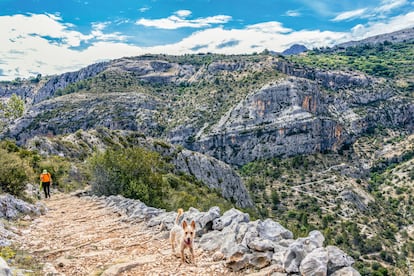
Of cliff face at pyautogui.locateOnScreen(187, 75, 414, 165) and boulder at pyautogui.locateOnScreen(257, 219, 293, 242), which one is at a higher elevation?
boulder at pyautogui.locateOnScreen(257, 219, 293, 242)

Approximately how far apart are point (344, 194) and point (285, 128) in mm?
48463

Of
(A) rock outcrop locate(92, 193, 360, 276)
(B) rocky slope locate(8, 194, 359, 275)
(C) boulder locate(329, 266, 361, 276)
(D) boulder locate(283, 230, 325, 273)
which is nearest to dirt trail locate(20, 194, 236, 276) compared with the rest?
(B) rocky slope locate(8, 194, 359, 275)

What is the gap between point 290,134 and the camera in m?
145

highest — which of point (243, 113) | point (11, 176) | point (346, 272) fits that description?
point (346, 272)

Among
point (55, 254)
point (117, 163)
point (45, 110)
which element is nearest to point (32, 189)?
point (117, 163)

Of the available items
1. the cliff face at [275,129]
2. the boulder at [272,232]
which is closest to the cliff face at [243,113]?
the cliff face at [275,129]

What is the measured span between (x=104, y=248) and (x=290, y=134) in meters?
140

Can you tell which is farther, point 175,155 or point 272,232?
point 175,155

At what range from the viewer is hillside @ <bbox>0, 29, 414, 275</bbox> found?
9081cm

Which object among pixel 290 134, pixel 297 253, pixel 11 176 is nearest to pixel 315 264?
pixel 297 253

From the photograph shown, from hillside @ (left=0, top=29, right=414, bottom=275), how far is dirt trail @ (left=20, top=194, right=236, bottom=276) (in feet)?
174

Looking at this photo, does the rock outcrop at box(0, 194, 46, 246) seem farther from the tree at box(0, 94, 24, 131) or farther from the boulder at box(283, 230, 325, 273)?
the tree at box(0, 94, 24, 131)

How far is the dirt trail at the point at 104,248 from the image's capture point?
8.25 meters

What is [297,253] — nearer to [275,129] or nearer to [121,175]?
[121,175]
